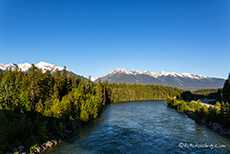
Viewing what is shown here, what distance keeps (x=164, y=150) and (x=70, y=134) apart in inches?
986

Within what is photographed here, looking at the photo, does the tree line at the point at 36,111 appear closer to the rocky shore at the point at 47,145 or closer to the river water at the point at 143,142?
the rocky shore at the point at 47,145

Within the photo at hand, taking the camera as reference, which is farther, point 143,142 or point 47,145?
point 143,142

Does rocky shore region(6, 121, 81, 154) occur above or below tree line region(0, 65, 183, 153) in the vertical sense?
below

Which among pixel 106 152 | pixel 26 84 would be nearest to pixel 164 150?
pixel 106 152

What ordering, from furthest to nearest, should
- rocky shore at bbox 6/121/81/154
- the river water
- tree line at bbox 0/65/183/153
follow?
the river water, tree line at bbox 0/65/183/153, rocky shore at bbox 6/121/81/154

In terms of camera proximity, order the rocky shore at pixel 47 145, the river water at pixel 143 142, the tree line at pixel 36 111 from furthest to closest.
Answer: the river water at pixel 143 142, the tree line at pixel 36 111, the rocky shore at pixel 47 145

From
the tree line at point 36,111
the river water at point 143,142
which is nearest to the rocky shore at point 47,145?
the tree line at point 36,111

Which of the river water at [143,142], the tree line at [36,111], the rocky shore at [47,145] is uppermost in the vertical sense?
the tree line at [36,111]

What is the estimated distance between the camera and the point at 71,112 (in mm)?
51656

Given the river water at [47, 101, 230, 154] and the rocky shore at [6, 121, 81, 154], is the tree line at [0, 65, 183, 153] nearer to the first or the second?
the rocky shore at [6, 121, 81, 154]

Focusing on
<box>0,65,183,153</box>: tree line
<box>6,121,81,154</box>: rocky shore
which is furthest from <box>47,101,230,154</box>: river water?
<box>0,65,183,153</box>: tree line

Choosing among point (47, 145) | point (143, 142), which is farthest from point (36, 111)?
point (143, 142)

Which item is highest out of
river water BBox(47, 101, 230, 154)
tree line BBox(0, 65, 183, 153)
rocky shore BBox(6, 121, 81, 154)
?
tree line BBox(0, 65, 183, 153)

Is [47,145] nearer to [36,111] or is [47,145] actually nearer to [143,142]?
[143,142]
